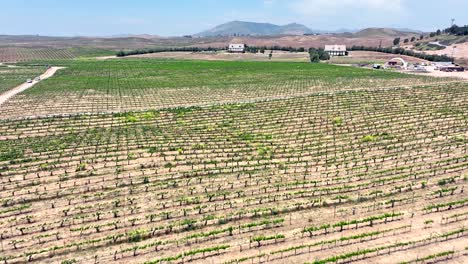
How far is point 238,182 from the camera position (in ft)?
90.9

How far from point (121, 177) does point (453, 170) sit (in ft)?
85.1

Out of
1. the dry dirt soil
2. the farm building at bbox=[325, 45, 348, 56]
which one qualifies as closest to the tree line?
the farm building at bbox=[325, 45, 348, 56]

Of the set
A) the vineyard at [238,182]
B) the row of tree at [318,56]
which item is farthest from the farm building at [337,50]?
the vineyard at [238,182]

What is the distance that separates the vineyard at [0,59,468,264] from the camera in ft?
66.0

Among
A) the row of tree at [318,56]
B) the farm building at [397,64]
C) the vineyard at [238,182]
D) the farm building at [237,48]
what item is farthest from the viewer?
the farm building at [237,48]

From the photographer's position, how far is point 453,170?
2919 centimetres

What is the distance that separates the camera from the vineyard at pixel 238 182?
66.0ft

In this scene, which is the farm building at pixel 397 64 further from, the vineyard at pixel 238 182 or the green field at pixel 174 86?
the vineyard at pixel 238 182

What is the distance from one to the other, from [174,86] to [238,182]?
51.5 m

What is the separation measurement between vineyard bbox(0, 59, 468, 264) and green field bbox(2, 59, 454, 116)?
Result: 11.2ft

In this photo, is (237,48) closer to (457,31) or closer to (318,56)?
(318,56)

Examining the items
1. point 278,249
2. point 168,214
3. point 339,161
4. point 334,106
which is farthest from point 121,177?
point 334,106

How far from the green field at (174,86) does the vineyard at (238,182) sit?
3.41m

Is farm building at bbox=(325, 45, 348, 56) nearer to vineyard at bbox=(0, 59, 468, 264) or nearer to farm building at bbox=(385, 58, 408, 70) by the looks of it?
farm building at bbox=(385, 58, 408, 70)
